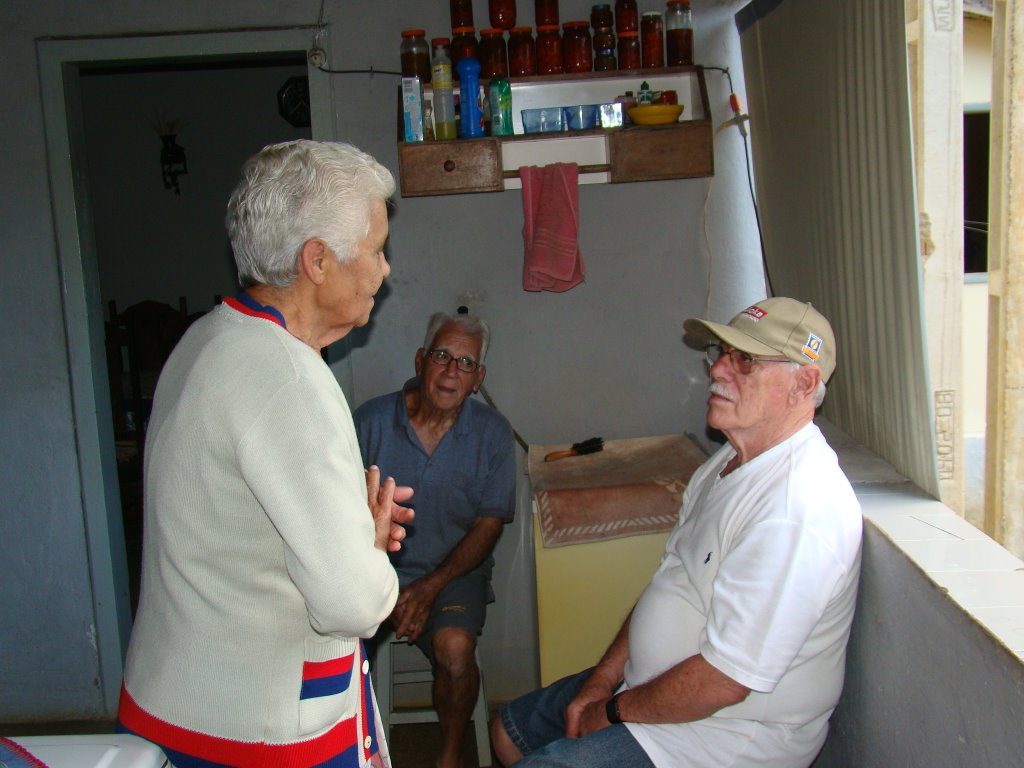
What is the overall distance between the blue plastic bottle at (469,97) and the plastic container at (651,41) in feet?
1.59

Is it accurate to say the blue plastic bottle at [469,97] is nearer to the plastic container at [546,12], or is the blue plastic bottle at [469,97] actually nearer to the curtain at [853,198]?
the plastic container at [546,12]

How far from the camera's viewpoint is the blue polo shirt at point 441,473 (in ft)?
8.33

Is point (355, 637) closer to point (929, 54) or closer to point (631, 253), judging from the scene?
point (929, 54)

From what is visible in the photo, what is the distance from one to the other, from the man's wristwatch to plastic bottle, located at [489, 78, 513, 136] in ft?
5.33

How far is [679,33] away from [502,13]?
51 centimetres

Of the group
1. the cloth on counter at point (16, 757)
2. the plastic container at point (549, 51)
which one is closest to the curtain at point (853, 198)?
the plastic container at point (549, 51)

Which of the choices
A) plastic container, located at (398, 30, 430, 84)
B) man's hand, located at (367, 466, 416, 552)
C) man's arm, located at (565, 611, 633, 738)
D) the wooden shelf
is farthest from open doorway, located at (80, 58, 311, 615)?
man's hand, located at (367, 466, 416, 552)

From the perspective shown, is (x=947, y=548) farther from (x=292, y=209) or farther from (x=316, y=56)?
(x=316, y=56)

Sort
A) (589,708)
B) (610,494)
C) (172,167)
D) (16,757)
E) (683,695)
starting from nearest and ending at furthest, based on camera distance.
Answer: (16,757) < (683,695) < (589,708) < (610,494) < (172,167)

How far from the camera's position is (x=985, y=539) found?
1.43 m

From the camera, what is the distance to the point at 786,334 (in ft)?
5.32

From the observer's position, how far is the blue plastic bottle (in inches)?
102

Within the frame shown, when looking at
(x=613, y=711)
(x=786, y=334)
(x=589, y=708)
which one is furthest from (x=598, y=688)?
(x=786, y=334)

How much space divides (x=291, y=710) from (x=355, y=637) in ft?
0.41
